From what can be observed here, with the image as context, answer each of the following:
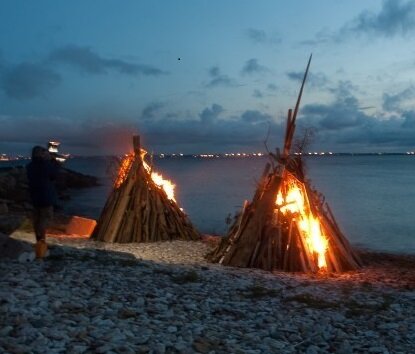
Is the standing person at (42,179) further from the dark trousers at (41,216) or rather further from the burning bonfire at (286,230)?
the burning bonfire at (286,230)

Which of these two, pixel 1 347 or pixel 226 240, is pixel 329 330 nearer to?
pixel 1 347

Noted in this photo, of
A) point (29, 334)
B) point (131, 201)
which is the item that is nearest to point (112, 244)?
point (131, 201)

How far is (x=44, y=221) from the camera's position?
9.62 metres

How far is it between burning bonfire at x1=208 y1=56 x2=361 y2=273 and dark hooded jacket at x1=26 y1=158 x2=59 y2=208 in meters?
3.46

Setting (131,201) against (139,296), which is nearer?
(139,296)

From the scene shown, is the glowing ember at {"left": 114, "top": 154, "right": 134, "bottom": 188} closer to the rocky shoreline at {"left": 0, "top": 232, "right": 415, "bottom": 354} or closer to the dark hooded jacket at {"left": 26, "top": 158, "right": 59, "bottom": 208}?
the dark hooded jacket at {"left": 26, "top": 158, "right": 59, "bottom": 208}

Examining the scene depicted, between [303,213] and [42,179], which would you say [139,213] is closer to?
[303,213]

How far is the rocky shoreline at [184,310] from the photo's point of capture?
5.25m

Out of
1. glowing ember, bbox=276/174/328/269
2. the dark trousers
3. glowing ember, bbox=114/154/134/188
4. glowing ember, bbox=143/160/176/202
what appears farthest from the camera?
glowing ember, bbox=143/160/176/202

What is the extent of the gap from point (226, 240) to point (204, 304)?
4743mm

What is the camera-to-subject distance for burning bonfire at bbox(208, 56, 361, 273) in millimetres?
10547

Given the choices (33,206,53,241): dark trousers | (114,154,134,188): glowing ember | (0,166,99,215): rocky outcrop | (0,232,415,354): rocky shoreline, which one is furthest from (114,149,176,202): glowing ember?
(0,232,415,354): rocky shoreline

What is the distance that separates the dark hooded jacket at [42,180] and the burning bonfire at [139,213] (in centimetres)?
439

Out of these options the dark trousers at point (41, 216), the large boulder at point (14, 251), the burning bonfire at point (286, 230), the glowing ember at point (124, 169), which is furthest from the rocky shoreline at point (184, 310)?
the glowing ember at point (124, 169)
